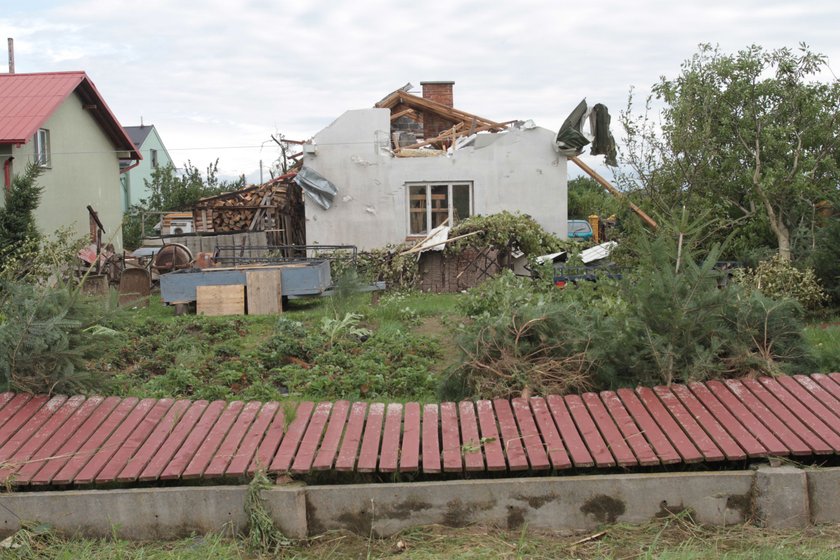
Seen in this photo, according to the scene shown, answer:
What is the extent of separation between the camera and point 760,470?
15.4 ft

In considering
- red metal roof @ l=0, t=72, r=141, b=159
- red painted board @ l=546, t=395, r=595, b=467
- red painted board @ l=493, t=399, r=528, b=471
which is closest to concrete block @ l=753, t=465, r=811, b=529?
red painted board @ l=546, t=395, r=595, b=467

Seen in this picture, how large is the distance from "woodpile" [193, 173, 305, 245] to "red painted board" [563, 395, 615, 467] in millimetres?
15658

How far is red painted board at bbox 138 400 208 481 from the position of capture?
4.80 metres

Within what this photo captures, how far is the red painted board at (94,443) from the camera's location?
190 inches

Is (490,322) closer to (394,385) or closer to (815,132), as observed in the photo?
(394,385)

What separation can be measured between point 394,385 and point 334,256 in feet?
35.2

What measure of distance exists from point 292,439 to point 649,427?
216 cm

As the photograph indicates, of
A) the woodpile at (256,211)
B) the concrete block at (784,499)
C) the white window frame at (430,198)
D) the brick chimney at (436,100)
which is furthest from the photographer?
the brick chimney at (436,100)

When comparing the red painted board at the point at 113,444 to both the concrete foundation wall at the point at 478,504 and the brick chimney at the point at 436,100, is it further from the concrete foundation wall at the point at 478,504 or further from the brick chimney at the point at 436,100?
the brick chimney at the point at 436,100

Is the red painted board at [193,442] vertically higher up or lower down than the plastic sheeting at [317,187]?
lower down

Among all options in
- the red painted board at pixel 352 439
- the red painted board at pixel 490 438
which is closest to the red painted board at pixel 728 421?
the red painted board at pixel 490 438

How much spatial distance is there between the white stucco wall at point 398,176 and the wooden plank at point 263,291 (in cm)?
521

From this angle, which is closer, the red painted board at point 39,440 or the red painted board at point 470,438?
the red painted board at point 470,438

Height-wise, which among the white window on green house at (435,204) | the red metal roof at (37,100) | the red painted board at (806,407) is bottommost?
the red painted board at (806,407)
